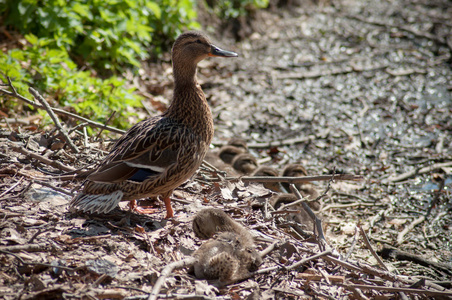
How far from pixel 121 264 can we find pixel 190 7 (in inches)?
234

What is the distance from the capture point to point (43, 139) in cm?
506

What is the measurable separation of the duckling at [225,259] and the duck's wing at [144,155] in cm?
81

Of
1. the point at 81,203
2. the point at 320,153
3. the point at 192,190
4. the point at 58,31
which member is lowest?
the point at 320,153

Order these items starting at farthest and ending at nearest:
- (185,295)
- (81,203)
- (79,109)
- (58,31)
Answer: (58,31) < (79,109) < (81,203) < (185,295)

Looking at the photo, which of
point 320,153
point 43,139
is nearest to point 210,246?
point 43,139

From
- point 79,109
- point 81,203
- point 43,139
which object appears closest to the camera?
point 81,203

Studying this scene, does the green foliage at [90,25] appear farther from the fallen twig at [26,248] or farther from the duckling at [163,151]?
the fallen twig at [26,248]

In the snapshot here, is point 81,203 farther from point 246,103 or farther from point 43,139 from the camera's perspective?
point 246,103

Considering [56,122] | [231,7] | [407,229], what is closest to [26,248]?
[56,122]

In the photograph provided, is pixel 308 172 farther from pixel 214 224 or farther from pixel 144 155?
pixel 144 155

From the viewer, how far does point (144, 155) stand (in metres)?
4.22

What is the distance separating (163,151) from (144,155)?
162 millimetres

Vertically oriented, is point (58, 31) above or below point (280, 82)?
above

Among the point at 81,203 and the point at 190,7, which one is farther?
the point at 190,7
